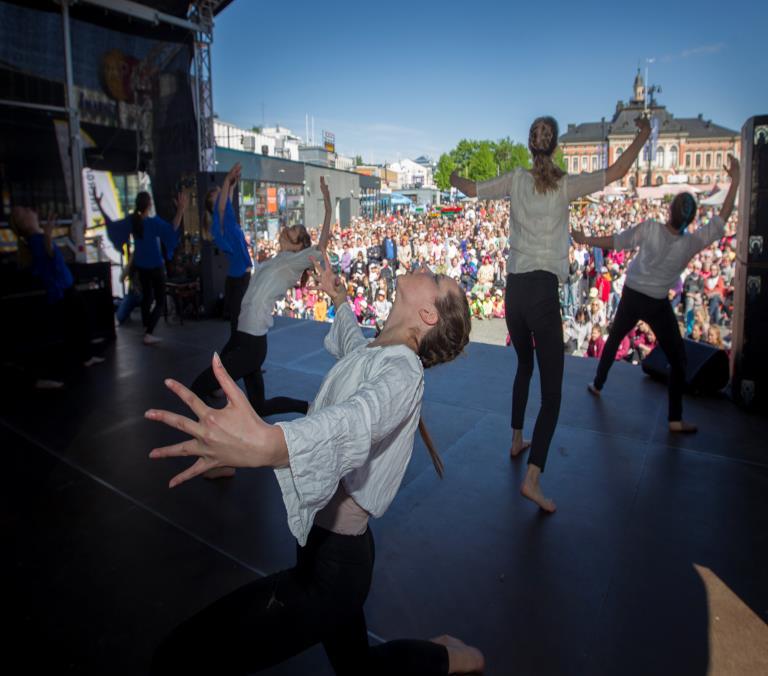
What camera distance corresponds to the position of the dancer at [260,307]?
11.3 ft

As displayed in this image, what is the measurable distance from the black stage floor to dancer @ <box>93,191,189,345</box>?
276 centimetres

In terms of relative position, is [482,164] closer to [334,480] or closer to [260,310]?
[260,310]

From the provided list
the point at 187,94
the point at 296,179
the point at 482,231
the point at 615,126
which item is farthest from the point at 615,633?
the point at 615,126

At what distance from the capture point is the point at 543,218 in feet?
9.98

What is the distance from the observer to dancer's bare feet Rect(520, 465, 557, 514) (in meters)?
2.97

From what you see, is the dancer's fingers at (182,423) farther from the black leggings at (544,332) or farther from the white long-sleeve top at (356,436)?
the black leggings at (544,332)

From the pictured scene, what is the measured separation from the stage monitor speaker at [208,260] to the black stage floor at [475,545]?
4.47m

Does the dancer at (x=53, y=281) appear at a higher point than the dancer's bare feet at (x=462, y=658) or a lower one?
higher

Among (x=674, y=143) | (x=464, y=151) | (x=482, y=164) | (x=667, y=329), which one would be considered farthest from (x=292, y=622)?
(x=674, y=143)

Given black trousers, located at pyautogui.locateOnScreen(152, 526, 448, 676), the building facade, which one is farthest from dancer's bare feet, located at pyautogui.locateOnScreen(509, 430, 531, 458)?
the building facade

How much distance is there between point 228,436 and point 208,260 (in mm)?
8354

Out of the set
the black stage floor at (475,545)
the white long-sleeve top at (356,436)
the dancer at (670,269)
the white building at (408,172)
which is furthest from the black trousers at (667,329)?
the white building at (408,172)

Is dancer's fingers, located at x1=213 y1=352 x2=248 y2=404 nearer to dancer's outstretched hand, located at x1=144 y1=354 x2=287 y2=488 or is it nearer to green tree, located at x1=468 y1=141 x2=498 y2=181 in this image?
dancer's outstretched hand, located at x1=144 y1=354 x2=287 y2=488

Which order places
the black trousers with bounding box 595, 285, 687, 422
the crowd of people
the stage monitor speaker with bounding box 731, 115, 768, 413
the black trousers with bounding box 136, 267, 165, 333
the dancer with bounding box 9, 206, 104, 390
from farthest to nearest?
1. the crowd of people
2. the black trousers with bounding box 136, 267, 165, 333
3. the dancer with bounding box 9, 206, 104, 390
4. the stage monitor speaker with bounding box 731, 115, 768, 413
5. the black trousers with bounding box 595, 285, 687, 422
